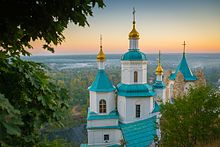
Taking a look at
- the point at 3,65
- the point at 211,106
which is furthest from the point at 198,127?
the point at 3,65

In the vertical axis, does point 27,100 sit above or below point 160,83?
above

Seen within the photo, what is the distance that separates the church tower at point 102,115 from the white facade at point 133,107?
1.92ft

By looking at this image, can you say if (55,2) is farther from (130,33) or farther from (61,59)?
(61,59)

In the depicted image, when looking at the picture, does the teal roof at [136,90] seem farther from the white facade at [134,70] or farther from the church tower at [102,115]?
the church tower at [102,115]

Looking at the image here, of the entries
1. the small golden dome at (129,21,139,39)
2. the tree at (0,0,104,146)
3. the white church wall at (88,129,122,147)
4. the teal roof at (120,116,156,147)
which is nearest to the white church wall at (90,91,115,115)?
the white church wall at (88,129,122,147)

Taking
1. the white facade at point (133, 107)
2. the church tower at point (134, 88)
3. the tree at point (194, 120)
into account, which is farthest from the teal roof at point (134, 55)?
the tree at point (194, 120)

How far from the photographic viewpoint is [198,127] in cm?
715

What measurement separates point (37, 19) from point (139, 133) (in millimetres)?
11569

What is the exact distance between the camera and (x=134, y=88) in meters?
15.3

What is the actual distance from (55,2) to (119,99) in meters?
12.7

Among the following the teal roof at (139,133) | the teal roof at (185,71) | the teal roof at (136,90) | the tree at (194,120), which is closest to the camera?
the tree at (194,120)

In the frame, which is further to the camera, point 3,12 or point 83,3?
point 83,3

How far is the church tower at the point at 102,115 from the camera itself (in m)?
15.2

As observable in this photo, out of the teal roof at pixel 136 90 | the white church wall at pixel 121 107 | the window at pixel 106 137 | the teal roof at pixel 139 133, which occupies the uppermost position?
the teal roof at pixel 136 90
